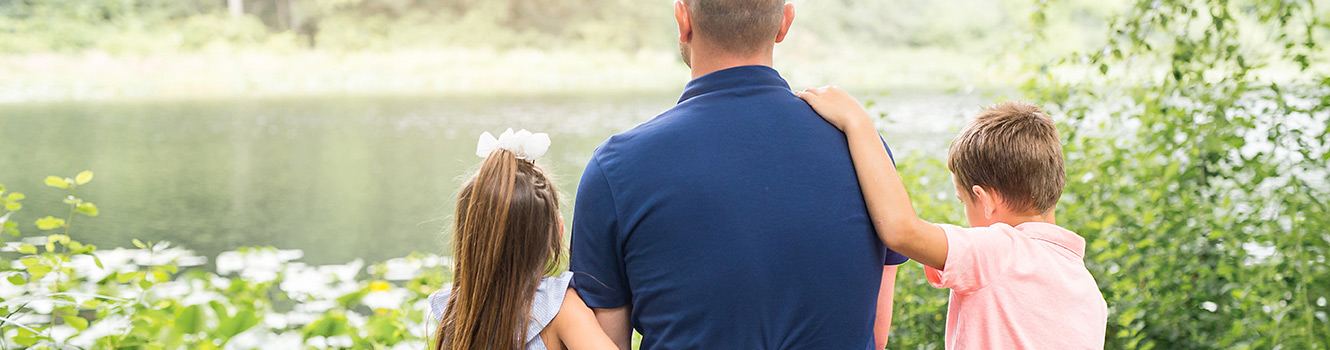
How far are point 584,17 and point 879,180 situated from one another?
1211 inches

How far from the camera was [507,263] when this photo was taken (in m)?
1.47

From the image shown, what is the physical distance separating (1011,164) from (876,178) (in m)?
0.33

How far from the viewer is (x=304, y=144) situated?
539 inches

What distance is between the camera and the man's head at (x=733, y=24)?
1.22 m

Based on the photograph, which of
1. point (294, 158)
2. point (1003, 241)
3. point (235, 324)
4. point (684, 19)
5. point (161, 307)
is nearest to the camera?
point (684, 19)

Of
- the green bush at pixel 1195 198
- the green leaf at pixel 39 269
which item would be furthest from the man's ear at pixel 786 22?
the green leaf at pixel 39 269

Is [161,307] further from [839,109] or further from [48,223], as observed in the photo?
[839,109]

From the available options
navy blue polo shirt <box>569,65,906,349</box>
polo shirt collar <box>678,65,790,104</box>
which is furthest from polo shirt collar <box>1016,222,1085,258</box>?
polo shirt collar <box>678,65,790,104</box>

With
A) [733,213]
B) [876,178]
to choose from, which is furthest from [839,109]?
[733,213]

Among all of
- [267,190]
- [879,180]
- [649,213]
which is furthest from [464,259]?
[267,190]

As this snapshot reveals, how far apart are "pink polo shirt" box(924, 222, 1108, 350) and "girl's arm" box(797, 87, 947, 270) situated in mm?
144

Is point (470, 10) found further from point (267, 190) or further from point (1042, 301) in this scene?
point (1042, 301)

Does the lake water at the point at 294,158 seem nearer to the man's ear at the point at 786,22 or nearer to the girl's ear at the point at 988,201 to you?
the girl's ear at the point at 988,201

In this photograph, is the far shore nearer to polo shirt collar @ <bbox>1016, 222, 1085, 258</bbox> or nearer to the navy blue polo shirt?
polo shirt collar @ <bbox>1016, 222, 1085, 258</bbox>
